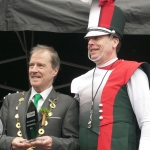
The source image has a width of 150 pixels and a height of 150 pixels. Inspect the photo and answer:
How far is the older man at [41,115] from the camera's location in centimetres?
371

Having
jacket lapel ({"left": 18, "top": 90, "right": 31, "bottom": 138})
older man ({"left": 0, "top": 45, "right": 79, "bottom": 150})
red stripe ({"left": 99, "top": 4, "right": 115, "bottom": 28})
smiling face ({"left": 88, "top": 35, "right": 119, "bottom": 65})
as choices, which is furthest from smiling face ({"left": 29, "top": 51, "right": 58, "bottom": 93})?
red stripe ({"left": 99, "top": 4, "right": 115, "bottom": 28})

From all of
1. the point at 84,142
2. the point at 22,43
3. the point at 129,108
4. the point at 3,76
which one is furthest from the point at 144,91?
the point at 3,76

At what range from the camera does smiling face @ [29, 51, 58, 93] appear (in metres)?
3.95

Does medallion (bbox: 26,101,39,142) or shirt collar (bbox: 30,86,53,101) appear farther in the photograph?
shirt collar (bbox: 30,86,53,101)

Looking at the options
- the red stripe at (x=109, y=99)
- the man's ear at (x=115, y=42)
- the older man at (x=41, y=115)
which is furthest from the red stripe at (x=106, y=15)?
the older man at (x=41, y=115)

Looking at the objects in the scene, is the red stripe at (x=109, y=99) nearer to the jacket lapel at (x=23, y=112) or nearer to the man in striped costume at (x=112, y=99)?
the man in striped costume at (x=112, y=99)

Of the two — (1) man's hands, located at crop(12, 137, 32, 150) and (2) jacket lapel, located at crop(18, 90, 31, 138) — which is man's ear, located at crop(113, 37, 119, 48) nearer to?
(2) jacket lapel, located at crop(18, 90, 31, 138)

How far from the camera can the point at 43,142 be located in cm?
357

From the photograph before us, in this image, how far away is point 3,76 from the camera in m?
5.80

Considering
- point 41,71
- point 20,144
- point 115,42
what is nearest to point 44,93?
point 41,71

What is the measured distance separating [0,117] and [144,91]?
1.05 metres

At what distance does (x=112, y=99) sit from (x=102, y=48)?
A: 1.20 ft

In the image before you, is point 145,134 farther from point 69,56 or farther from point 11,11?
point 69,56

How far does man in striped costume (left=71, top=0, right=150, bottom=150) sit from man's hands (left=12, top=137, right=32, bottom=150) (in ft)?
1.29
